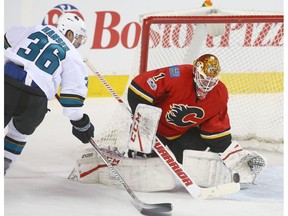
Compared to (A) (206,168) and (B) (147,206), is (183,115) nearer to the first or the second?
(A) (206,168)

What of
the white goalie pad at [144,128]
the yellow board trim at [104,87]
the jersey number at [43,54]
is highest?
the jersey number at [43,54]

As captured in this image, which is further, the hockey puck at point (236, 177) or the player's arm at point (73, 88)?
the hockey puck at point (236, 177)

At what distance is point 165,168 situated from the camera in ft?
8.08

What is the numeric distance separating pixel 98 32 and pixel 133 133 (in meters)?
1.69

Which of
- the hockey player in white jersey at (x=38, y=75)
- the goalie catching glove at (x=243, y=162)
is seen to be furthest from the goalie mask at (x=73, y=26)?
the goalie catching glove at (x=243, y=162)

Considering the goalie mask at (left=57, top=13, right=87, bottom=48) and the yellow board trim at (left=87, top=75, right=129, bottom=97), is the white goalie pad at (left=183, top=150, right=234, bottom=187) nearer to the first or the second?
the goalie mask at (left=57, top=13, right=87, bottom=48)

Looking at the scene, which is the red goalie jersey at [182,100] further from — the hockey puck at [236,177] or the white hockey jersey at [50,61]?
the white hockey jersey at [50,61]

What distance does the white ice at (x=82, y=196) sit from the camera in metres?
2.17

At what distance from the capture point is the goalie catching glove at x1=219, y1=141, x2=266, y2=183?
247cm

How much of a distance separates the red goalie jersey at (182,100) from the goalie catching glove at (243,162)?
0.10m

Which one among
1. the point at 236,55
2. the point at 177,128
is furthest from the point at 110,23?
the point at 177,128

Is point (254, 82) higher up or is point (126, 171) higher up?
point (254, 82)

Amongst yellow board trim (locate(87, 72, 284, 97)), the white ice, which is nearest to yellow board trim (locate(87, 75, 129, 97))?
yellow board trim (locate(87, 72, 284, 97))

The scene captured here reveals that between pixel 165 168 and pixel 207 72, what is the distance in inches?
15.6
